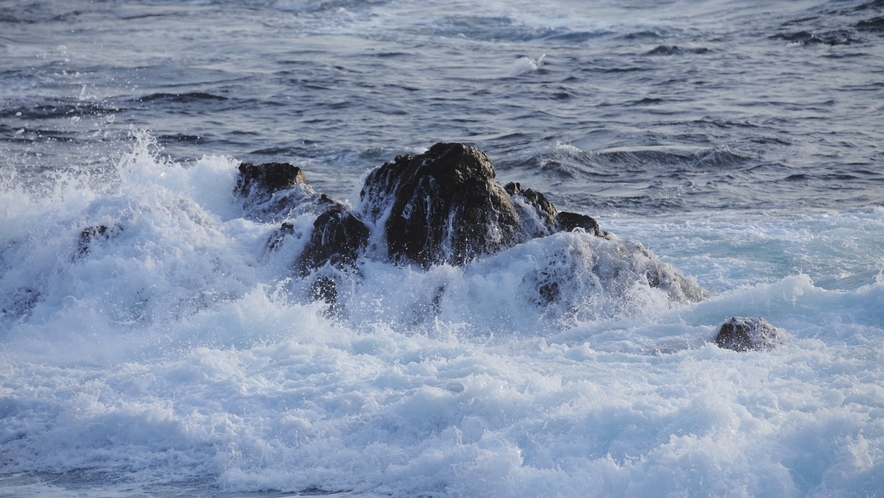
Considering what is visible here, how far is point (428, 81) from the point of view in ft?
61.9

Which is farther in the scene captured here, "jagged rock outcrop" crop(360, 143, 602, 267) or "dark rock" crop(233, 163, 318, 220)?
"dark rock" crop(233, 163, 318, 220)

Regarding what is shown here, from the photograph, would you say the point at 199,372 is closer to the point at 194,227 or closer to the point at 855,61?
the point at 194,227

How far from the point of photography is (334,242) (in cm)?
741

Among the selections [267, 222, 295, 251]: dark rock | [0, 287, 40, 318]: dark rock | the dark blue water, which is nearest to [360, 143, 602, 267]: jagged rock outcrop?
[267, 222, 295, 251]: dark rock

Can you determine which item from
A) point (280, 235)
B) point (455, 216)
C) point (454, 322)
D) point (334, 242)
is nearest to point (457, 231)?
point (455, 216)

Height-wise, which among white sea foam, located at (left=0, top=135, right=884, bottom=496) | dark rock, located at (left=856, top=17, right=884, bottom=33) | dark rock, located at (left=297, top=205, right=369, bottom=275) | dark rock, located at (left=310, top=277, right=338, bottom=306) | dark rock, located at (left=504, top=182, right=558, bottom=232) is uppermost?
dark rock, located at (left=856, top=17, right=884, bottom=33)

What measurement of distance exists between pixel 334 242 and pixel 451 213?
1023 mm

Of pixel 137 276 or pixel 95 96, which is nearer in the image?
pixel 137 276

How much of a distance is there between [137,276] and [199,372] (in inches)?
69.1

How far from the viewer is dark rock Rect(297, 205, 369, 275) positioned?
732cm

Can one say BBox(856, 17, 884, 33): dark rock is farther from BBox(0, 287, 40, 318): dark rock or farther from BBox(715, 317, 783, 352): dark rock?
BBox(0, 287, 40, 318): dark rock

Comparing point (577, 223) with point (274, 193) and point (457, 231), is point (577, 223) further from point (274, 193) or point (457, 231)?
point (274, 193)

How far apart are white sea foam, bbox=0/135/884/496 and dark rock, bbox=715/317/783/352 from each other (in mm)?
145

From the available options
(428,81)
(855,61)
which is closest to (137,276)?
(428,81)
